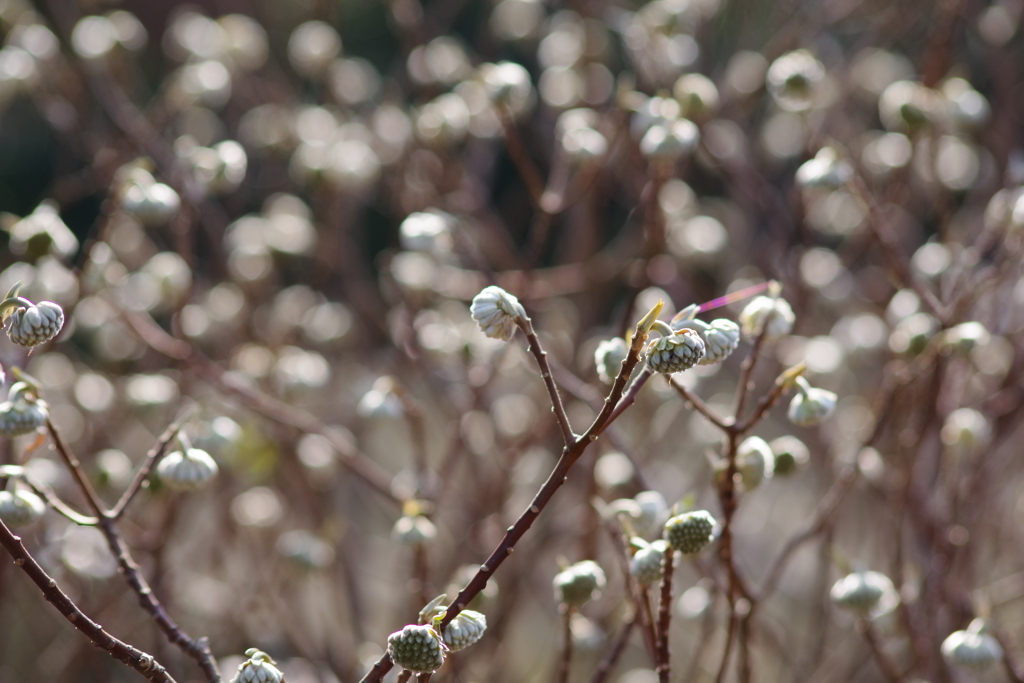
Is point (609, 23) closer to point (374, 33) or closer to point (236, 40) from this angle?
point (236, 40)

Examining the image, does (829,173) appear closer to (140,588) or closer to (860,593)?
(860,593)

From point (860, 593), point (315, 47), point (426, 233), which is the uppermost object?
point (315, 47)

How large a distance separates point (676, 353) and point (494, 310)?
0.55 ft

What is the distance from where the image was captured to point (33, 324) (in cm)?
80

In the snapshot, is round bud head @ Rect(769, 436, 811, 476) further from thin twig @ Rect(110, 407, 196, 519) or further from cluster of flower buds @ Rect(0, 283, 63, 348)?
cluster of flower buds @ Rect(0, 283, 63, 348)

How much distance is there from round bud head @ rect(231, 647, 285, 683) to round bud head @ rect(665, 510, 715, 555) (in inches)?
13.7

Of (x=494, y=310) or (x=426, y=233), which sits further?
(x=426, y=233)

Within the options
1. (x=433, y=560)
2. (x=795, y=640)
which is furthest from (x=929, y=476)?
(x=433, y=560)

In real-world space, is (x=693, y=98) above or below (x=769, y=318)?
above

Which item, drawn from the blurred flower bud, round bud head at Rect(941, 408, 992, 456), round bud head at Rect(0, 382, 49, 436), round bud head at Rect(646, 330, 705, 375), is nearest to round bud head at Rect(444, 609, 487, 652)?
round bud head at Rect(646, 330, 705, 375)

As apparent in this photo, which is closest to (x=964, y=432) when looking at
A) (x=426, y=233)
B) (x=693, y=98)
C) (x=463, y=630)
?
(x=693, y=98)

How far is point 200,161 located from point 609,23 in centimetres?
104

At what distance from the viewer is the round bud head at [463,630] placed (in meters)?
0.77

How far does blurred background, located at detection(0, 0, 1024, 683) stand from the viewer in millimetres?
1397
